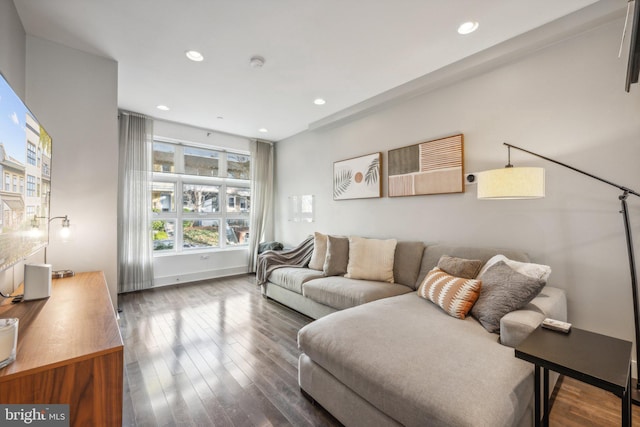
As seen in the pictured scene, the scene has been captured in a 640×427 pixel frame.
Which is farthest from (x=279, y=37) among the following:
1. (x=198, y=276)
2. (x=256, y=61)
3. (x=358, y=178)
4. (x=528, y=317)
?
(x=198, y=276)

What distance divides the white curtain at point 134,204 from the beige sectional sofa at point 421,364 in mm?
3587

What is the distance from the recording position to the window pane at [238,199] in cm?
538

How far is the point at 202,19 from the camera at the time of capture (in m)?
2.07

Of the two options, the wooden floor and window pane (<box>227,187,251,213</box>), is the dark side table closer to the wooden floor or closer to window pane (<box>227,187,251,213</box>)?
the wooden floor

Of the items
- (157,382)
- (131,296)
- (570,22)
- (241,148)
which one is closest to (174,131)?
(241,148)

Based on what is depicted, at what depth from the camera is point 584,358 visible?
1.12 meters

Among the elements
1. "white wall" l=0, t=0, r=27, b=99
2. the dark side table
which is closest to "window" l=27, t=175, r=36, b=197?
"white wall" l=0, t=0, r=27, b=99

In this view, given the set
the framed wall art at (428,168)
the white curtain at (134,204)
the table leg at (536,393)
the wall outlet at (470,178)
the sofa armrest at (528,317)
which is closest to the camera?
the table leg at (536,393)

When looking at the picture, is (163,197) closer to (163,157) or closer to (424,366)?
(163,157)

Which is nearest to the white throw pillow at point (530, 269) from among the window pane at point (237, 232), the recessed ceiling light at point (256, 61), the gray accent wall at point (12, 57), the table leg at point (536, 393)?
the table leg at point (536, 393)

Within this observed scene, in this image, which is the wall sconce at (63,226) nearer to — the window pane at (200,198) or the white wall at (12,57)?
the white wall at (12,57)

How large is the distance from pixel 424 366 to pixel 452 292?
88 cm

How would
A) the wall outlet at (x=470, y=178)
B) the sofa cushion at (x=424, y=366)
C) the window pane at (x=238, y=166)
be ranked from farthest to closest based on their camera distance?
the window pane at (x=238, y=166)
the wall outlet at (x=470, y=178)
the sofa cushion at (x=424, y=366)

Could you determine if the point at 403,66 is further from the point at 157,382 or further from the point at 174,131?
the point at 174,131
